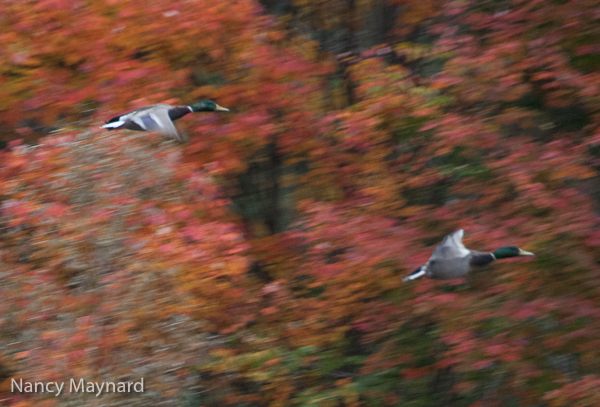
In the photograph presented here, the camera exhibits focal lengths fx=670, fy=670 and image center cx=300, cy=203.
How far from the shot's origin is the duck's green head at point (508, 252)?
5.64 m

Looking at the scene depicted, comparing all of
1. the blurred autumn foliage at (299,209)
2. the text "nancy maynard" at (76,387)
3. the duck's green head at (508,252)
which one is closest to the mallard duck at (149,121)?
the blurred autumn foliage at (299,209)

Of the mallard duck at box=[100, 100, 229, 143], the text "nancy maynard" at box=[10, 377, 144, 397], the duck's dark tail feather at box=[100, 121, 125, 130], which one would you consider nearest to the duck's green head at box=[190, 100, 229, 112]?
the mallard duck at box=[100, 100, 229, 143]

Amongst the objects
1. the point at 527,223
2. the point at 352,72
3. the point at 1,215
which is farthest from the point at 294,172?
the point at 1,215

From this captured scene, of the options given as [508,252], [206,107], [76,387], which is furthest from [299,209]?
[76,387]

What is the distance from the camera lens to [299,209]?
7.56 m

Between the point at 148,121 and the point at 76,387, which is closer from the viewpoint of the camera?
the point at 76,387

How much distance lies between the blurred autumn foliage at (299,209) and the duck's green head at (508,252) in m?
0.51

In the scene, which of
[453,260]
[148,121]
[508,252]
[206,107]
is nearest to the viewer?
[148,121]

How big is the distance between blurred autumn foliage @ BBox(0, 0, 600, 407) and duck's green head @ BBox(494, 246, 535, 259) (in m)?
0.51

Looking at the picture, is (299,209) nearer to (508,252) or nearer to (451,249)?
(451,249)

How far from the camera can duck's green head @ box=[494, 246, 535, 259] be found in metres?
5.64

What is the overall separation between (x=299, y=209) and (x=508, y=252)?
261cm

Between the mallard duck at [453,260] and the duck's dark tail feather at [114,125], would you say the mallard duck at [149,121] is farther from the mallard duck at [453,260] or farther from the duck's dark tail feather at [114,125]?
the mallard duck at [453,260]

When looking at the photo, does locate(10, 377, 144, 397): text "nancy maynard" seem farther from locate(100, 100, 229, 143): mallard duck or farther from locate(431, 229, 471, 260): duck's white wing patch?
locate(431, 229, 471, 260): duck's white wing patch
